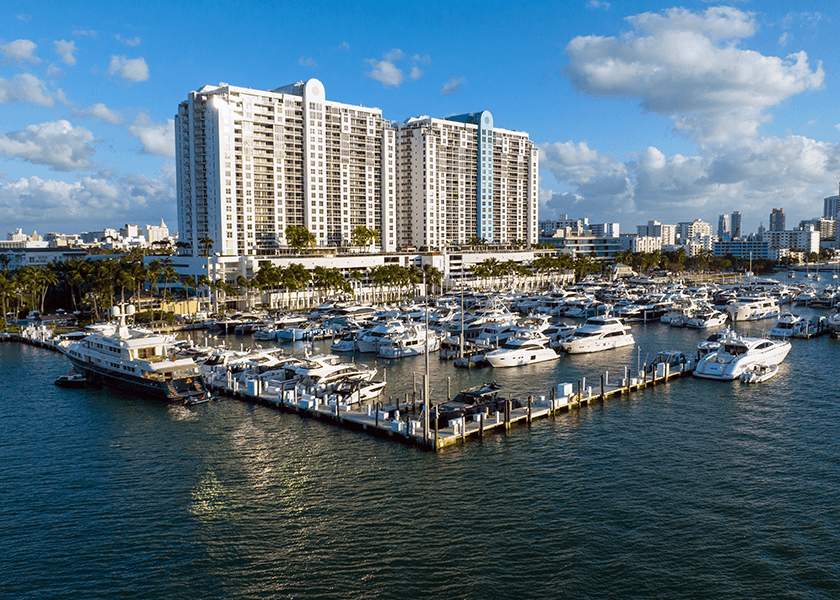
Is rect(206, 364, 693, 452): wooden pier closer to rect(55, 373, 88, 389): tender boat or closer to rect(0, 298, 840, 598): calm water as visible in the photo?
rect(0, 298, 840, 598): calm water

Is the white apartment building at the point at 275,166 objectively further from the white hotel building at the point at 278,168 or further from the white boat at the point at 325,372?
the white boat at the point at 325,372

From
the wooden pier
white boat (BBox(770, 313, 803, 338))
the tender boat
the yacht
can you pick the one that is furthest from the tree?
white boat (BBox(770, 313, 803, 338))

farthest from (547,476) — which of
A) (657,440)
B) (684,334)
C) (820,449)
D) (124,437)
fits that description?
(684,334)

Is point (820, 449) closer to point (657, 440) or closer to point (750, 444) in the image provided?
point (750, 444)

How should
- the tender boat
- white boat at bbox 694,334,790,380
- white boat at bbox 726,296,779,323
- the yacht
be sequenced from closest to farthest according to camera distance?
the yacht
white boat at bbox 694,334,790,380
the tender boat
white boat at bbox 726,296,779,323

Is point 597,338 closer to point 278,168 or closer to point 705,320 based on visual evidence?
point 705,320

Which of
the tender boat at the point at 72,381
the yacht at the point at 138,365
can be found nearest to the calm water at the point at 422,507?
the yacht at the point at 138,365
